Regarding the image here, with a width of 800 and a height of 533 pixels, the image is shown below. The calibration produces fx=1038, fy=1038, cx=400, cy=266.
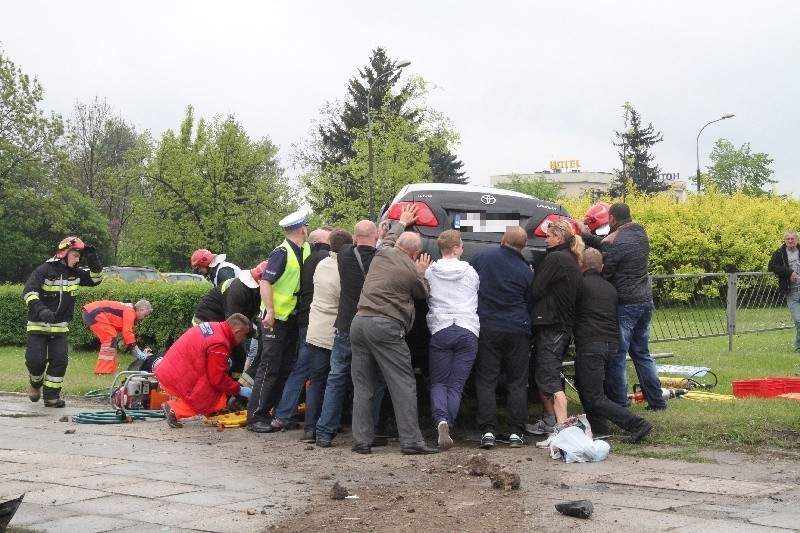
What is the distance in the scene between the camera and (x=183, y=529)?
5.96 metres

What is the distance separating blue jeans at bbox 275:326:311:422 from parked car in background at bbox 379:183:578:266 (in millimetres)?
1570

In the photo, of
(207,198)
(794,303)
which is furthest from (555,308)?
(207,198)

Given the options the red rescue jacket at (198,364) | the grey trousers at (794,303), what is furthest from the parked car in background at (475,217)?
the grey trousers at (794,303)

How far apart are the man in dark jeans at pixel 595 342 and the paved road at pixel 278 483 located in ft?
2.45

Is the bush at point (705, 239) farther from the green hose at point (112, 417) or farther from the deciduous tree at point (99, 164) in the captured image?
the deciduous tree at point (99, 164)

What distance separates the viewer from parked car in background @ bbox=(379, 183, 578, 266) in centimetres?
988

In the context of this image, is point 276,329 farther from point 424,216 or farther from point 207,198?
point 207,198

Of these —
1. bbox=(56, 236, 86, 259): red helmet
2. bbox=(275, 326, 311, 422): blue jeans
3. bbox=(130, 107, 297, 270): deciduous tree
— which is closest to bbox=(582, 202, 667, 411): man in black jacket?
bbox=(275, 326, 311, 422): blue jeans

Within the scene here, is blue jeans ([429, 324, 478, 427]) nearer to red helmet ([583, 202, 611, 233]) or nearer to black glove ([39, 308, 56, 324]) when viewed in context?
red helmet ([583, 202, 611, 233])

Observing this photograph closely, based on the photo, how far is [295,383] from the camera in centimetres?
1046

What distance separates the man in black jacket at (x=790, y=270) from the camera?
16.3m

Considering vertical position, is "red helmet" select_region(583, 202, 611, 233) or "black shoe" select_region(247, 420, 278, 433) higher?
"red helmet" select_region(583, 202, 611, 233)

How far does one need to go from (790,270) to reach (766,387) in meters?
5.96

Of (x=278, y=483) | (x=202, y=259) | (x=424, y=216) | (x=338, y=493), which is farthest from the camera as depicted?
(x=202, y=259)
